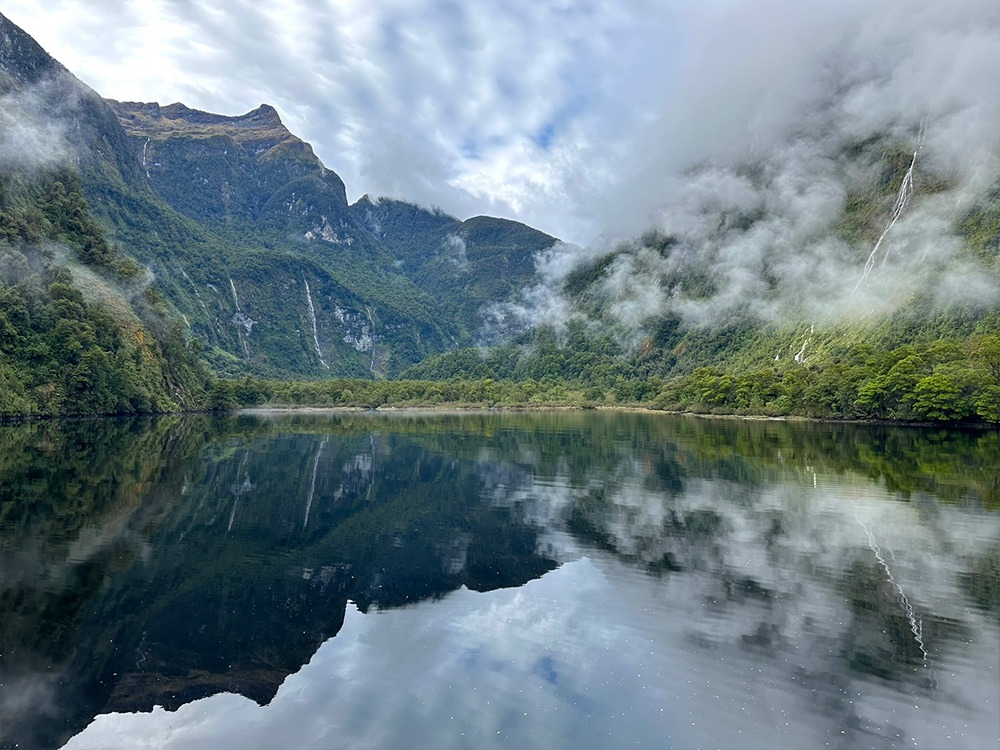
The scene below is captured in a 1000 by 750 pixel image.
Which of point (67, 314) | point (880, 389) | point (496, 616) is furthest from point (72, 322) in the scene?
point (880, 389)

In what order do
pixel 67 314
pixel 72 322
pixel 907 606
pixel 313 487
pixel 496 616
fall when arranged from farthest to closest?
1. pixel 67 314
2. pixel 72 322
3. pixel 313 487
4. pixel 496 616
5. pixel 907 606

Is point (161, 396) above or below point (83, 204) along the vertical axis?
below

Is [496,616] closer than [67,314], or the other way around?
[496,616]

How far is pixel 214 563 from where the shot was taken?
22.0 m

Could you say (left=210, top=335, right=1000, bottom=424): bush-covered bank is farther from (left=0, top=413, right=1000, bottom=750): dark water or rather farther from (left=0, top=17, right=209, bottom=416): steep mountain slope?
(left=0, top=413, right=1000, bottom=750): dark water

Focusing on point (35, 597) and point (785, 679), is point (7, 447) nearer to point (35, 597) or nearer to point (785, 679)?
point (35, 597)

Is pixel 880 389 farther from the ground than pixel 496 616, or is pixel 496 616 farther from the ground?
pixel 880 389

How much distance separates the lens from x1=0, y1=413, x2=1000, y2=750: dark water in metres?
12.1

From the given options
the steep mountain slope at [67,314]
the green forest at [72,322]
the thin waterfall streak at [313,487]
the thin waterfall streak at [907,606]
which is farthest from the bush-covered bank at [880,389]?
the thin waterfall streak at [313,487]

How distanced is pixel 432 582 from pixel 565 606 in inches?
193

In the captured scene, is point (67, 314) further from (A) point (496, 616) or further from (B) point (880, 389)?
(B) point (880, 389)

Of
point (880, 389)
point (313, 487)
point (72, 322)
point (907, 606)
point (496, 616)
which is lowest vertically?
point (496, 616)

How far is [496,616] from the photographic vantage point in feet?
59.7

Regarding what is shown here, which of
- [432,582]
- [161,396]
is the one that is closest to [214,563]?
[432,582]
